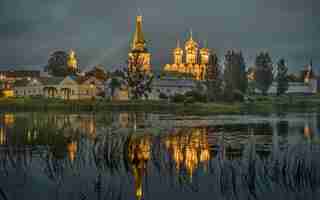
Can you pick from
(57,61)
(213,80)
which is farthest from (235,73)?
(57,61)

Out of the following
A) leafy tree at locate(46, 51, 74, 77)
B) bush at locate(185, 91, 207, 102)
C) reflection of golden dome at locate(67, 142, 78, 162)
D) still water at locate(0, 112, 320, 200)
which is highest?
leafy tree at locate(46, 51, 74, 77)

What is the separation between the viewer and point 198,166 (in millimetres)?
18234

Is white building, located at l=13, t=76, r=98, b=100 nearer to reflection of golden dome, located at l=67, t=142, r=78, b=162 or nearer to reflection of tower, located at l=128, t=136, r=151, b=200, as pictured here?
reflection of tower, located at l=128, t=136, r=151, b=200

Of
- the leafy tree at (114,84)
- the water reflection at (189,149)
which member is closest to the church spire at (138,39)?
the leafy tree at (114,84)

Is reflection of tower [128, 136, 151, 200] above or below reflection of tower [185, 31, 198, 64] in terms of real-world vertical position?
below

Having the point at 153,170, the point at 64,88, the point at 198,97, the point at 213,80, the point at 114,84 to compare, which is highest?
the point at 213,80

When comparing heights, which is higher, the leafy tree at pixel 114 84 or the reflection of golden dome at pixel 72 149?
the leafy tree at pixel 114 84

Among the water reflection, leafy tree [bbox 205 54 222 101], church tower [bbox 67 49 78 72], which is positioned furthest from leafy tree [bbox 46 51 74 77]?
the water reflection

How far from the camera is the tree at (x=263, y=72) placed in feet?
339

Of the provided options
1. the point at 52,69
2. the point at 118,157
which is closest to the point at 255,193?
the point at 118,157

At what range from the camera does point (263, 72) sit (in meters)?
104

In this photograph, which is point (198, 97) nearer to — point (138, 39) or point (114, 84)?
point (114, 84)

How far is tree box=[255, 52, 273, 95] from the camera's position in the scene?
103375 mm

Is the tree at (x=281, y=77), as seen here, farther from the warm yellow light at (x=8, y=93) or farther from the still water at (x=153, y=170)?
the still water at (x=153, y=170)
